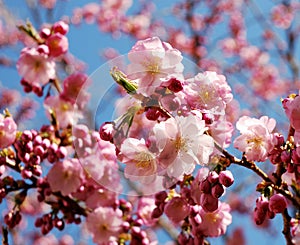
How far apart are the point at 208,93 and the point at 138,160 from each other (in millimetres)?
356

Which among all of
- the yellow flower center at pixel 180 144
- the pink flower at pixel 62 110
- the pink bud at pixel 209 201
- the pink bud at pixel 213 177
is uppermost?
the yellow flower center at pixel 180 144

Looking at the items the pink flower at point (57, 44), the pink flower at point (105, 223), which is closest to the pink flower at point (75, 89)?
the pink flower at point (57, 44)

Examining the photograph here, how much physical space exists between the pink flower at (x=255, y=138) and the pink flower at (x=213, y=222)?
1.31 ft

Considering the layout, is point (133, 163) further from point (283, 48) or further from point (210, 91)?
point (283, 48)

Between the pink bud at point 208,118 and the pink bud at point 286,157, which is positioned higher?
the pink bud at point 208,118

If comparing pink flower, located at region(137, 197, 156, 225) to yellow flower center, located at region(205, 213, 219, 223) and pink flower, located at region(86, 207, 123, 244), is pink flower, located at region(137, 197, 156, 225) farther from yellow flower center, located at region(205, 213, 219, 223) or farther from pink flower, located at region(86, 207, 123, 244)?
yellow flower center, located at region(205, 213, 219, 223)

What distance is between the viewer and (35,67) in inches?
109

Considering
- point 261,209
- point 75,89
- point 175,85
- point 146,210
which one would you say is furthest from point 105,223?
point 175,85

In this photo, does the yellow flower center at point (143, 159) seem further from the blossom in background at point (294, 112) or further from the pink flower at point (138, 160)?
the blossom in background at point (294, 112)

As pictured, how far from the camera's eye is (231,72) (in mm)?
7836

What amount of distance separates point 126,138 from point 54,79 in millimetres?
1490

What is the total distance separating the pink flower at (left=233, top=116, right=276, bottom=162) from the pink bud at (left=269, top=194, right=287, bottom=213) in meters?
0.14

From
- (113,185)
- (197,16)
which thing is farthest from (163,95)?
(197,16)

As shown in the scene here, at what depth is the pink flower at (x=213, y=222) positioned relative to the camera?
6.60 feet
